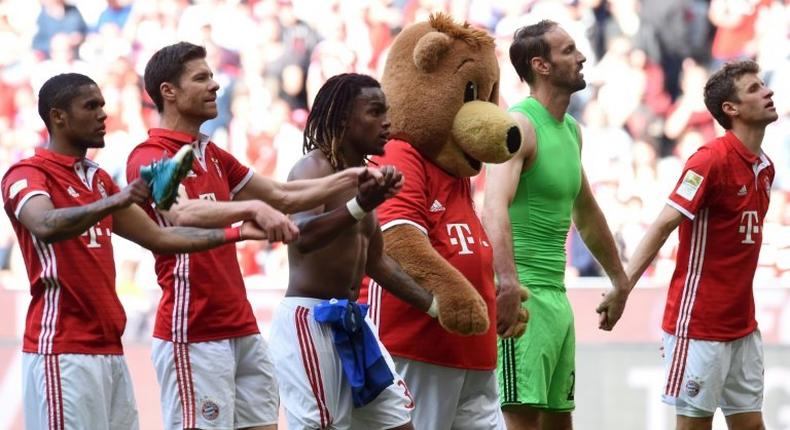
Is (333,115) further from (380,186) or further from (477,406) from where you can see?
(477,406)

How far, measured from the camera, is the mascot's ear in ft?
19.8

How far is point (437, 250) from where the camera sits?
600cm

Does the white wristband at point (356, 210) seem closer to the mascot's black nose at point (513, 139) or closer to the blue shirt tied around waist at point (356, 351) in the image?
the blue shirt tied around waist at point (356, 351)

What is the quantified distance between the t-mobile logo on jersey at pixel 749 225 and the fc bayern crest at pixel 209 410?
2589mm

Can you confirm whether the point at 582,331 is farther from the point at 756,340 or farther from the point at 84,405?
the point at 84,405

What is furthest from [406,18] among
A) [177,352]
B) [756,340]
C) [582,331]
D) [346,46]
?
[177,352]

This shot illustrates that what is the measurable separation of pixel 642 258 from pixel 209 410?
2.23m

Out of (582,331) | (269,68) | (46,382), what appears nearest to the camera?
(46,382)

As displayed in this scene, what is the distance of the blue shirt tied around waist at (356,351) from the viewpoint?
541cm

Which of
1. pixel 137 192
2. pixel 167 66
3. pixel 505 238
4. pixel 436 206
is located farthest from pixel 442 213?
pixel 137 192

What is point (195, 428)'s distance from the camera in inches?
238

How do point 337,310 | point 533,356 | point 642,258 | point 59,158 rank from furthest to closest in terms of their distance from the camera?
point 642,258 → point 533,356 → point 59,158 → point 337,310

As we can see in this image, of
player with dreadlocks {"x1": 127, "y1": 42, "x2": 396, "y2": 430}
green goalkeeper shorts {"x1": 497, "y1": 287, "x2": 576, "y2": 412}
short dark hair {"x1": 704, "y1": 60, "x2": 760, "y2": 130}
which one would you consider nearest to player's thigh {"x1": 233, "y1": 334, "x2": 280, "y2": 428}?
player with dreadlocks {"x1": 127, "y1": 42, "x2": 396, "y2": 430}

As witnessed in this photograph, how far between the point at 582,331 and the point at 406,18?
241 cm
